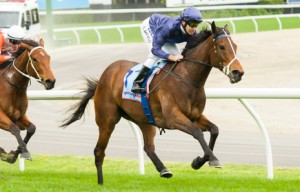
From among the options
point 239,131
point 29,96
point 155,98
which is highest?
point 155,98

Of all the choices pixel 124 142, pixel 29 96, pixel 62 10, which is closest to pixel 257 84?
pixel 124 142

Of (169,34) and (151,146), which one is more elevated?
(169,34)

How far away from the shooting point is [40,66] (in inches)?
360

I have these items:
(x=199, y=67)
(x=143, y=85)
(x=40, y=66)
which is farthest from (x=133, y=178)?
(x=40, y=66)

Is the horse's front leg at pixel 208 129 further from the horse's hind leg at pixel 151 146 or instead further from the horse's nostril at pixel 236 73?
the horse's nostril at pixel 236 73

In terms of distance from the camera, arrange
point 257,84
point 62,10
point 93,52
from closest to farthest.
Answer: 1. point 257,84
2. point 93,52
3. point 62,10

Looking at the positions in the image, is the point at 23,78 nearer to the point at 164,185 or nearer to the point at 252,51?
the point at 164,185

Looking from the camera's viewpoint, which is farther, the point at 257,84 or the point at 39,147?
the point at 257,84

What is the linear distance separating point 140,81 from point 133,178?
94 centimetres

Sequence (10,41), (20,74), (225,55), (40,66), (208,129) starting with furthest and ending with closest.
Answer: (10,41)
(20,74)
(40,66)
(208,129)
(225,55)

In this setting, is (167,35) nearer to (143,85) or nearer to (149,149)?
(143,85)

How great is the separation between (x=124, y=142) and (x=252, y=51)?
11.7m

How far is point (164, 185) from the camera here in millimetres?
8008

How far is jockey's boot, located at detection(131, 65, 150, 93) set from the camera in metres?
8.34
